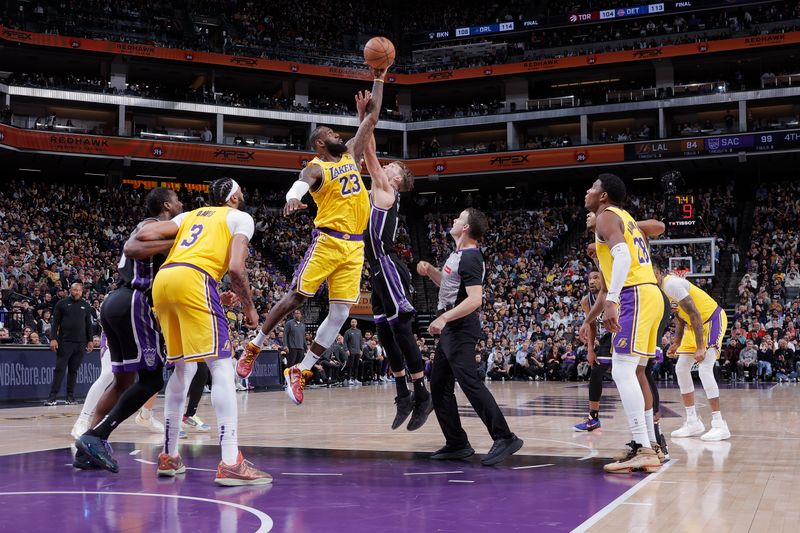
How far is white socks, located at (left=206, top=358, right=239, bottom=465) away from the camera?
551 centimetres

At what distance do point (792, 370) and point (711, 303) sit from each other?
Result: 1492cm

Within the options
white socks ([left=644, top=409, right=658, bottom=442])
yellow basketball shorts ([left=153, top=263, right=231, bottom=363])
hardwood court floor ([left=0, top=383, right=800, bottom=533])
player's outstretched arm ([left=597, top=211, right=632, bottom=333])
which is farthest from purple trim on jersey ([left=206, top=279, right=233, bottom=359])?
Answer: white socks ([left=644, top=409, right=658, bottom=442])

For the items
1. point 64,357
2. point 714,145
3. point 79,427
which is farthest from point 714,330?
point 714,145

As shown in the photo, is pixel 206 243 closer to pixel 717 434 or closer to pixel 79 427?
pixel 79 427

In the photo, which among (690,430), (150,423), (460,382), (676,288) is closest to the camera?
(460,382)

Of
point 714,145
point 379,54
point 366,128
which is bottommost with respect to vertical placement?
point 366,128

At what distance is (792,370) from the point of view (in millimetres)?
21906

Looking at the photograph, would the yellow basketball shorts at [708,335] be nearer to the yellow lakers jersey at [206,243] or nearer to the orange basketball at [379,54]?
the orange basketball at [379,54]

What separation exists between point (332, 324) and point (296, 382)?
0.67 meters

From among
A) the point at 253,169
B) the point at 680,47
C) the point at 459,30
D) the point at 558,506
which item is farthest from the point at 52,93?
the point at 558,506

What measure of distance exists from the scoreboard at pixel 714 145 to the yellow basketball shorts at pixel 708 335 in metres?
26.8

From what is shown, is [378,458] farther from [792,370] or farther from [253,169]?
[253,169]

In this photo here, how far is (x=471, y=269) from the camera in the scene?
662 cm

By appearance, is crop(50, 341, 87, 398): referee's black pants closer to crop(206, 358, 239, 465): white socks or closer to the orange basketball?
the orange basketball
